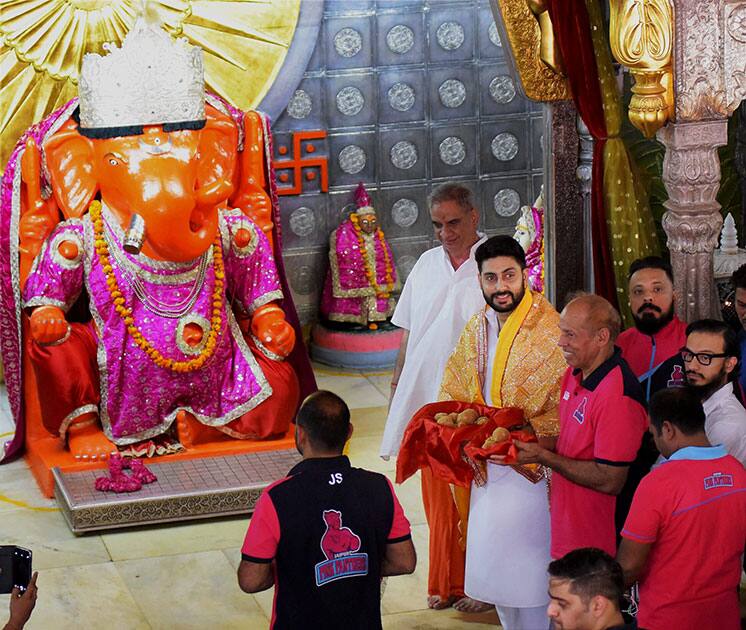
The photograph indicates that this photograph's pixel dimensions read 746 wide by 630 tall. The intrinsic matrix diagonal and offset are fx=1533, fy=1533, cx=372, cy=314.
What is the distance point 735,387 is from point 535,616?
110cm

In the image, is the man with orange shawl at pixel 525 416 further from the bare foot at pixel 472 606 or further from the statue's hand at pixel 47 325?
the statue's hand at pixel 47 325

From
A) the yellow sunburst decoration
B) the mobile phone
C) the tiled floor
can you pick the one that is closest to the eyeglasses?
the tiled floor

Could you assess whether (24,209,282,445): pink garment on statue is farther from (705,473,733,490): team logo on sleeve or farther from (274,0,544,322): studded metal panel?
(705,473,733,490): team logo on sleeve

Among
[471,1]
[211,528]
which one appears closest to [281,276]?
[211,528]

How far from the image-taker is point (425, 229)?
1055cm

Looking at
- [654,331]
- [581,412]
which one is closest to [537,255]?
[654,331]

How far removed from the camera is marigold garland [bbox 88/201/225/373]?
756 centimetres

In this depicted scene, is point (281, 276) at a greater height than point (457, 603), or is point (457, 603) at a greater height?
point (281, 276)

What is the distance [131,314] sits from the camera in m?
7.61

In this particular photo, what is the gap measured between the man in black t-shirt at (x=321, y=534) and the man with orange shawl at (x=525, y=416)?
1.05 metres

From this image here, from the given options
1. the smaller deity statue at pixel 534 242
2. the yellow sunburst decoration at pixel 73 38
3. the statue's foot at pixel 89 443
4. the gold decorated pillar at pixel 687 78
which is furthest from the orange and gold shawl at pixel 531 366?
the yellow sunburst decoration at pixel 73 38

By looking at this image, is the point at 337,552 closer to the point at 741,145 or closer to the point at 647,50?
the point at 647,50

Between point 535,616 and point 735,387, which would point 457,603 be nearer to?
point 535,616

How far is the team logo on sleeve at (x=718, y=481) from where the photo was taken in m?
4.45
